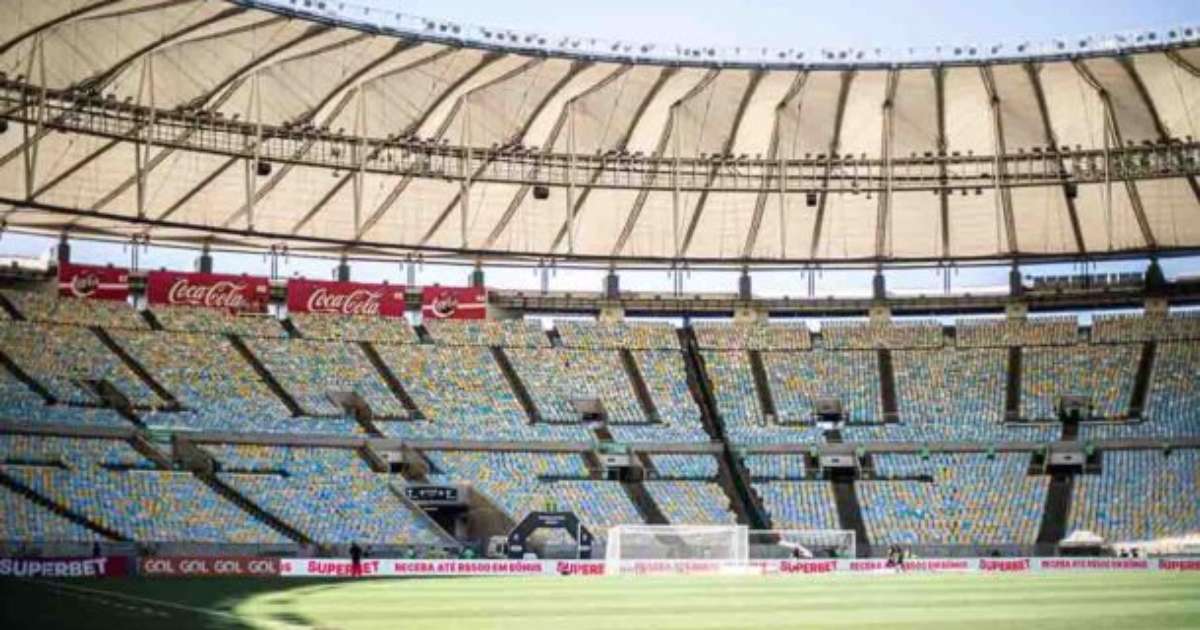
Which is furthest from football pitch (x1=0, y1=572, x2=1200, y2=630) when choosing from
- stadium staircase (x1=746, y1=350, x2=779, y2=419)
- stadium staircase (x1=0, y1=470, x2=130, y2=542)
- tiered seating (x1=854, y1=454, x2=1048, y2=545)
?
stadium staircase (x1=746, y1=350, x2=779, y2=419)

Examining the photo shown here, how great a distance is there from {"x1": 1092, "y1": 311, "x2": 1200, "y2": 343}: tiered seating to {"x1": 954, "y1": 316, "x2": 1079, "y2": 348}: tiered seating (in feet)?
3.77

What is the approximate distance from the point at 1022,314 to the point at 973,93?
11.3 meters

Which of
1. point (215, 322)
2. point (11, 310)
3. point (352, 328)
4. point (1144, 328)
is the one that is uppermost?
point (1144, 328)

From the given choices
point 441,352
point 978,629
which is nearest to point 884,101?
Result: point 441,352

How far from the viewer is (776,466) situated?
66.1 m

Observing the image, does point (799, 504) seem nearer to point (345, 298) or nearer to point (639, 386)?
point (639, 386)

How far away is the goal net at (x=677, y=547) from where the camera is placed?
172ft

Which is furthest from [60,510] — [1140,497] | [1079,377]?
[1079,377]

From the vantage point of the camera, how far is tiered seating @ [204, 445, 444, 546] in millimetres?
57469

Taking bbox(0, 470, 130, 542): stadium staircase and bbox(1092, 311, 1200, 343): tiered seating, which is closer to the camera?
bbox(0, 470, 130, 542): stadium staircase

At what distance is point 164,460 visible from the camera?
193 ft

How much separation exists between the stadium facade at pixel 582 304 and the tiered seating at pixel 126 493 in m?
0.16

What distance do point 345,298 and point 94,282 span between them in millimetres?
10633

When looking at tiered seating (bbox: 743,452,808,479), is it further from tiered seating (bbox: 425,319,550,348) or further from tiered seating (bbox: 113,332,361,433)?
tiered seating (bbox: 113,332,361,433)
